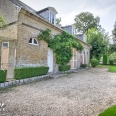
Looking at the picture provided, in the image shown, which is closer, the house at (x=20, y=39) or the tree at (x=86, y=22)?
the house at (x=20, y=39)

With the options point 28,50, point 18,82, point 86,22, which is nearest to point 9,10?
point 28,50

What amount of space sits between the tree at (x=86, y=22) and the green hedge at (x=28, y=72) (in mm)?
37394

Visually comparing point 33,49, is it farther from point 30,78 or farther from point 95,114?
point 95,114

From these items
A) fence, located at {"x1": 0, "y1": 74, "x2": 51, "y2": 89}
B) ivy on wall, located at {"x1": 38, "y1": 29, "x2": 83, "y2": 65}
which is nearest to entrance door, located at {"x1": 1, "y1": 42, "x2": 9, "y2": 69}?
fence, located at {"x1": 0, "y1": 74, "x2": 51, "y2": 89}

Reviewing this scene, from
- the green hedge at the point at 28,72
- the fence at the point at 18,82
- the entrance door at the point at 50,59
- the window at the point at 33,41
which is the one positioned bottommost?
the fence at the point at 18,82

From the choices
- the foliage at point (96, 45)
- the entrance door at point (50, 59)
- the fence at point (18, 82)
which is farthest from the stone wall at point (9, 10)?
the foliage at point (96, 45)

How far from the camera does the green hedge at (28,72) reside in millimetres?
9037

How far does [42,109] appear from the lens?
4773mm

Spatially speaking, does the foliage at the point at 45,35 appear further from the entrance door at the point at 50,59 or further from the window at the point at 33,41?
the entrance door at the point at 50,59

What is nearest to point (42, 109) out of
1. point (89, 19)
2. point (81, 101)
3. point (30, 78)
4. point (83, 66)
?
point (81, 101)

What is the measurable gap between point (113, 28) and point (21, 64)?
1474 inches

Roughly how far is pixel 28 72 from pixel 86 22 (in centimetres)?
4026

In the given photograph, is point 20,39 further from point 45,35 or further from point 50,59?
point 50,59

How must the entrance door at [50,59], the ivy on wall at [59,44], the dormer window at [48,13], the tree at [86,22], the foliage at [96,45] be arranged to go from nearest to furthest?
the ivy on wall at [59,44] < the entrance door at [50,59] < the dormer window at [48,13] < the foliage at [96,45] < the tree at [86,22]
